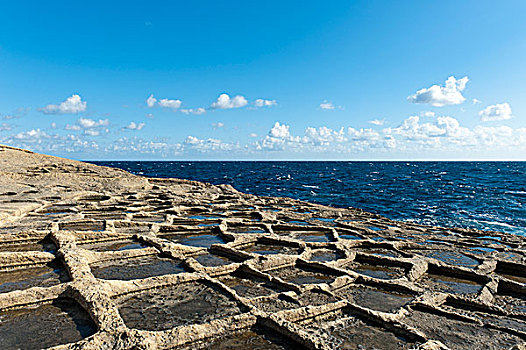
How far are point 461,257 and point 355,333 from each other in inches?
223

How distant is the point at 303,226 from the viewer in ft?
35.5

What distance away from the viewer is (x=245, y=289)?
17.5 ft

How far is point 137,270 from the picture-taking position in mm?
5973

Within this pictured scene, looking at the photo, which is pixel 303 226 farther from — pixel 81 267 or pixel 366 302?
pixel 81 267

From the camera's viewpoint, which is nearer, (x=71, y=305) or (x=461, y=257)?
(x=71, y=305)

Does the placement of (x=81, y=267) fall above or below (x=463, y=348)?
above

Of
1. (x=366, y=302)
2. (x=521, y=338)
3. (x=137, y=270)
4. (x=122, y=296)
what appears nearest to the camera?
(x=521, y=338)

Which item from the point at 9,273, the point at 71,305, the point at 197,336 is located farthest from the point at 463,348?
the point at 9,273

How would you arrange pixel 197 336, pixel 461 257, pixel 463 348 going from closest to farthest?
pixel 197 336, pixel 463 348, pixel 461 257

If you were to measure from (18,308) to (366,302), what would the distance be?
457 centimetres

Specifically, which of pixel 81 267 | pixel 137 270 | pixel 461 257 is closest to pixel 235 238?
pixel 137 270

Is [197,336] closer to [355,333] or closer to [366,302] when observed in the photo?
[355,333]

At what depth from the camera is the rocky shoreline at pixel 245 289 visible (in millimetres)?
3762

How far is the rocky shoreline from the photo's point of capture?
3.76 m
